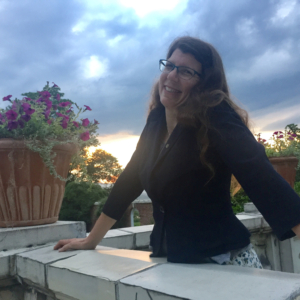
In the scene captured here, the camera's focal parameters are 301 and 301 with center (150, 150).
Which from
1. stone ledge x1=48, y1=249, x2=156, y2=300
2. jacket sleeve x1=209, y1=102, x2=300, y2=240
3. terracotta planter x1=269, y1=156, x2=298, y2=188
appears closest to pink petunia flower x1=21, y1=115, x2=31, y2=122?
stone ledge x1=48, y1=249, x2=156, y2=300

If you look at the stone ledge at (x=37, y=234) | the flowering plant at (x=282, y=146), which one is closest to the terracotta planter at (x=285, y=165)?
the flowering plant at (x=282, y=146)

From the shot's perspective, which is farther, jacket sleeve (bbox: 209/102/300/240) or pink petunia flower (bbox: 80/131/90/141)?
pink petunia flower (bbox: 80/131/90/141)

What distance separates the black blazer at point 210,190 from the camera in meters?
1.00

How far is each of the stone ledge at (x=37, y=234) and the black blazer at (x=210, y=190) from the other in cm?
61

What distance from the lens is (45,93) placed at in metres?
1.93

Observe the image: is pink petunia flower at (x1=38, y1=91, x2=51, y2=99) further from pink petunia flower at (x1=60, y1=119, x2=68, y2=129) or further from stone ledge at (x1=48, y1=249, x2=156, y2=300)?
stone ledge at (x1=48, y1=249, x2=156, y2=300)

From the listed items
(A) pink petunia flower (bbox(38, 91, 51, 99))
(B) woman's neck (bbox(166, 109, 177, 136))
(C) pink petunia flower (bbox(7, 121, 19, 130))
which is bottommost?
(B) woman's neck (bbox(166, 109, 177, 136))

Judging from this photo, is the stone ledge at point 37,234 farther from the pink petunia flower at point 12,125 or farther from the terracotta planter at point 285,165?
the terracotta planter at point 285,165

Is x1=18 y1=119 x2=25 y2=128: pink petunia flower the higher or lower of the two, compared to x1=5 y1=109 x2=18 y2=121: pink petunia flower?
lower

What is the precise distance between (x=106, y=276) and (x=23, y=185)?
91cm

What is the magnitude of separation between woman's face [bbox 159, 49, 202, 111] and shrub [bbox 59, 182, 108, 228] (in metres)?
8.56

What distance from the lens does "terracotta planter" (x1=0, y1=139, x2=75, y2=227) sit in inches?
64.1

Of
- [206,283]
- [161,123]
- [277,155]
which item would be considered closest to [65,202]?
[277,155]

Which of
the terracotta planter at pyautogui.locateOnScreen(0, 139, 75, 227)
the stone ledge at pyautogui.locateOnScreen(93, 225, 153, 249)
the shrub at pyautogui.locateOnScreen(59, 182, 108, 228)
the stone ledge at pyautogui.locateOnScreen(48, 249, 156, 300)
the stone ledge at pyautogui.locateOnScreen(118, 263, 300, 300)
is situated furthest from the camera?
the shrub at pyautogui.locateOnScreen(59, 182, 108, 228)
